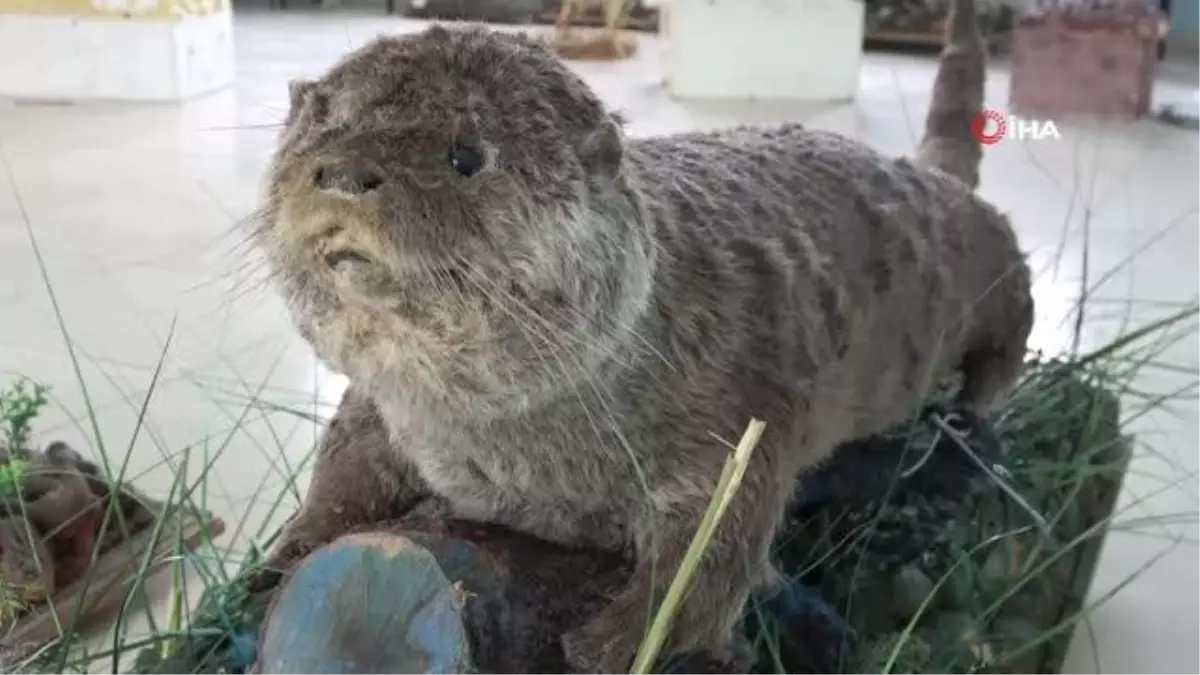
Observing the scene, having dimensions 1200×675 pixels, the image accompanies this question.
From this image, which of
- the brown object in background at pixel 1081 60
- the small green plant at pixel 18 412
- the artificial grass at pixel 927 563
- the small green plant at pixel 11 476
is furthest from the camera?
the brown object in background at pixel 1081 60

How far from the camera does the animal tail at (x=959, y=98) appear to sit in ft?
4.33

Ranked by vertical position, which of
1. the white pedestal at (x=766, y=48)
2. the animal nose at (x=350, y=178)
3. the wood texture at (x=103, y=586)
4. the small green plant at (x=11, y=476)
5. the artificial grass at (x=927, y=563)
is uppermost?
the animal nose at (x=350, y=178)

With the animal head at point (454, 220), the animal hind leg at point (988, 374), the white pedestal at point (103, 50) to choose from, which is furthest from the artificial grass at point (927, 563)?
the white pedestal at point (103, 50)

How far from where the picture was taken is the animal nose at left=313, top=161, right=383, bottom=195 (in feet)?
2.02

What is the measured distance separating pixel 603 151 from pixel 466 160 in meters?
0.09

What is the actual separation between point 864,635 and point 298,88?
55 centimetres

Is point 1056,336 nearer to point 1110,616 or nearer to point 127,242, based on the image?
point 1110,616

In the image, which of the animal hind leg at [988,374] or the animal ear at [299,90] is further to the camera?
the animal hind leg at [988,374]

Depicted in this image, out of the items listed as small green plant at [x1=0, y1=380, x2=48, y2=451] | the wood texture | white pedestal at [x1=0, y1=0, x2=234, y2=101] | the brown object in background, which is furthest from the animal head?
white pedestal at [x1=0, y1=0, x2=234, y2=101]

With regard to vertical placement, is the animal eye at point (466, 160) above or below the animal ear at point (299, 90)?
below

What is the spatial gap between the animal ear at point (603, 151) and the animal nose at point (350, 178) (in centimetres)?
12

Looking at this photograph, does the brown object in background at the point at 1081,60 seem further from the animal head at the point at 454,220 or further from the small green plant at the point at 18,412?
the animal head at the point at 454,220

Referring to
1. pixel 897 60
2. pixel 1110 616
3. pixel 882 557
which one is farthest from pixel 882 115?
pixel 882 557

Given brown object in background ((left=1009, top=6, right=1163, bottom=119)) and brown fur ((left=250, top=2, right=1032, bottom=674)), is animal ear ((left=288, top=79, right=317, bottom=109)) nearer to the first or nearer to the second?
brown fur ((left=250, top=2, right=1032, bottom=674))
